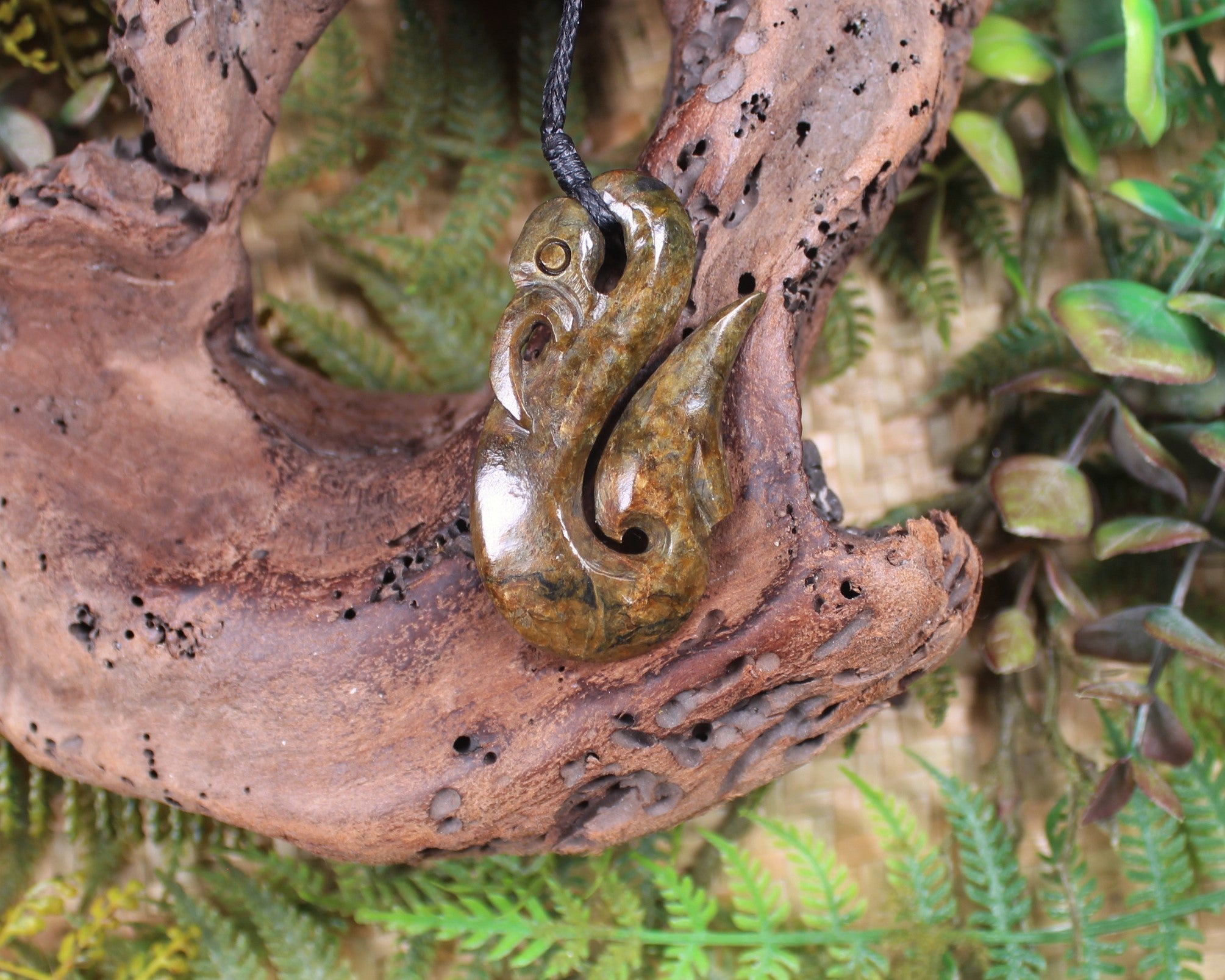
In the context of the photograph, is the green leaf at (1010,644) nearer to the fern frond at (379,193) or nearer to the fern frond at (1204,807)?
the fern frond at (1204,807)

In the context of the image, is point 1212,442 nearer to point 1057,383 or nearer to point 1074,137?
point 1057,383

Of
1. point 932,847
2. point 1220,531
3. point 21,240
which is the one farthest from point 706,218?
point 932,847

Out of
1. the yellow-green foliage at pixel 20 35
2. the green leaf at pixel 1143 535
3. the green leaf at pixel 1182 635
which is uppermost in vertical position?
the yellow-green foliage at pixel 20 35

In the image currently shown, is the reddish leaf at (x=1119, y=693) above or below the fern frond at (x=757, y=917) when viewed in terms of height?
above

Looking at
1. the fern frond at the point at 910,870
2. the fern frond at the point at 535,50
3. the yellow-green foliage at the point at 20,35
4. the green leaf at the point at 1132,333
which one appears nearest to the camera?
the green leaf at the point at 1132,333

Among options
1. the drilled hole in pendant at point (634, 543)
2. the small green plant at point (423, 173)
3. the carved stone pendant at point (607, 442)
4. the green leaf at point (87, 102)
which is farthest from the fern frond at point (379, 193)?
the drilled hole in pendant at point (634, 543)

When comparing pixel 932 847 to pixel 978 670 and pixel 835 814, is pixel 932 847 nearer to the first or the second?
pixel 835 814

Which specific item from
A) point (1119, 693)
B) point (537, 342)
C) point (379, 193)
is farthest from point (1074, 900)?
point (379, 193)
